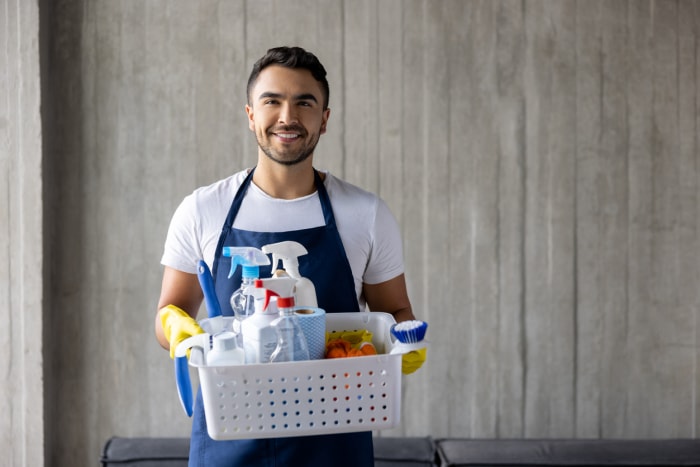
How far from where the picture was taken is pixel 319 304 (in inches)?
60.1

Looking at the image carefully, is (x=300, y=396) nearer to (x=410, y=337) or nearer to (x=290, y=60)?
(x=410, y=337)

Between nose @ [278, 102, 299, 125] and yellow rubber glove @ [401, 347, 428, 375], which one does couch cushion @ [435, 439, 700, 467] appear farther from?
nose @ [278, 102, 299, 125]

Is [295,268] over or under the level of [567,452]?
over

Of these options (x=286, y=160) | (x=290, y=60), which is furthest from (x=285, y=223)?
(x=290, y=60)

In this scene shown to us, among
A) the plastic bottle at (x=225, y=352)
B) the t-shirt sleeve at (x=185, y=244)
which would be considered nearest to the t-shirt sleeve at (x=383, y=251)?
the t-shirt sleeve at (x=185, y=244)

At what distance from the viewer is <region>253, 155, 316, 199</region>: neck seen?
156 cm

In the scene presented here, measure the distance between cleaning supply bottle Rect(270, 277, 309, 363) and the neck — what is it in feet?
1.55

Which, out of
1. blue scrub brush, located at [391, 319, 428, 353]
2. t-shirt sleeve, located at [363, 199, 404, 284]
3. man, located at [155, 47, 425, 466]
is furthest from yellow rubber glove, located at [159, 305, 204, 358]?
t-shirt sleeve, located at [363, 199, 404, 284]

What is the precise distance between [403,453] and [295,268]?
1.40 m

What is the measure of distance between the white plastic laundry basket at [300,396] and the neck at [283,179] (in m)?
0.56

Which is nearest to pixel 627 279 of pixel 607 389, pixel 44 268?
pixel 607 389

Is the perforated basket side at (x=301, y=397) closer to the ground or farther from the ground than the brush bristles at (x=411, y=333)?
closer to the ground

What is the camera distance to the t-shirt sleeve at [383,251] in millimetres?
1602

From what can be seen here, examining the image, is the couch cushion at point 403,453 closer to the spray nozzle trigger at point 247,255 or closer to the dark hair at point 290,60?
the spray nozzle trigger at point 247,255
